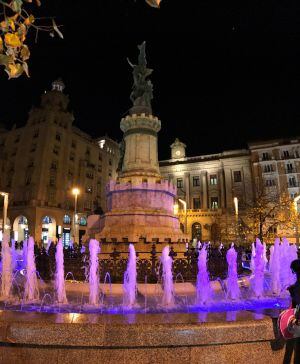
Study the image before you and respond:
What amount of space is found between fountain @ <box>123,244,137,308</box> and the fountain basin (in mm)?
3391

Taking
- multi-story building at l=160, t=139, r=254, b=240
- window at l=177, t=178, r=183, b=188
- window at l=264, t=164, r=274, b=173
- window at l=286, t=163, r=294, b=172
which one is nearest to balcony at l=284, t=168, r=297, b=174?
window at l=286, t=163, r=294, b=172

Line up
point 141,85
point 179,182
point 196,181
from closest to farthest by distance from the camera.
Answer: point 141,85
point 196,181
point 179,182

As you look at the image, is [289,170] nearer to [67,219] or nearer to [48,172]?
[67,219]

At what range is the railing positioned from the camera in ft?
34.6

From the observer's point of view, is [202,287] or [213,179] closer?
[202,287]

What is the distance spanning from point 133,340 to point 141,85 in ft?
59.2

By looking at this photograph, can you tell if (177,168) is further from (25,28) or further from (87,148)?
(25,28)

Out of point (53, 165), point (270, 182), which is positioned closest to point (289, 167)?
point (270, 182)

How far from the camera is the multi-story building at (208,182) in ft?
210

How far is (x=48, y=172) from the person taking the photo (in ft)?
176

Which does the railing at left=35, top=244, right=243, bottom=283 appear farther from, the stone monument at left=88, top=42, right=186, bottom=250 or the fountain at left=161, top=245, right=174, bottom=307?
the stone monument at left=88, top=42, right=186, bottom=250

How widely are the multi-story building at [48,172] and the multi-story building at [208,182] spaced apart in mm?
20592

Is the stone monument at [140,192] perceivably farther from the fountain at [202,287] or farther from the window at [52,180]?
the window at [52,180]

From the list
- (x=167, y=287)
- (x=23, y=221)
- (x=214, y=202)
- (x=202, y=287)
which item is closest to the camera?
(x=167, y=287)
